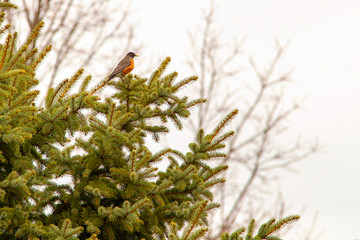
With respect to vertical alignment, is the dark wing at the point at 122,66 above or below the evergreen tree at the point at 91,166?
above

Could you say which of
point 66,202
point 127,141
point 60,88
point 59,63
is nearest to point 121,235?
point 66,202

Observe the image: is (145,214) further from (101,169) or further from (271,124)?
(271,124)

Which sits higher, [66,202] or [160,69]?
[160,69]

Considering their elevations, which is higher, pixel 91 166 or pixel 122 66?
pixel 122 66

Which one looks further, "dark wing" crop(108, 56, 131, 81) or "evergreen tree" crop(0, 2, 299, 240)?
"dark wing" crop(108, 56, 131, 81)

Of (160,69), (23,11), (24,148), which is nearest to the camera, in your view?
(24,148)

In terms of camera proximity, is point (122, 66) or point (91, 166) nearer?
point (91, 166)

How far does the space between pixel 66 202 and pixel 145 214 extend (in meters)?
0.66

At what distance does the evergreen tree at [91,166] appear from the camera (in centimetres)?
394

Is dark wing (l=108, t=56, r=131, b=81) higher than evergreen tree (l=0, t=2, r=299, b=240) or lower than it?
higher

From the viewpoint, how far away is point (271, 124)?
48.2ft

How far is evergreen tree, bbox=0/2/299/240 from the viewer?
394 centimetres

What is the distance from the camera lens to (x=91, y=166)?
13.8ft

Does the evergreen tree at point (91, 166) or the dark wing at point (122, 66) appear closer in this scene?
the evergreen tree at point (91, 166)
